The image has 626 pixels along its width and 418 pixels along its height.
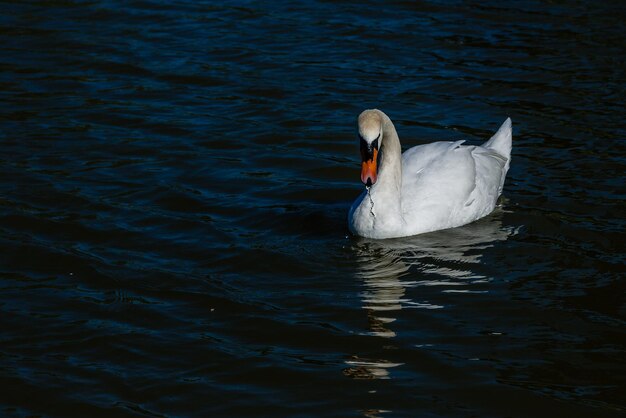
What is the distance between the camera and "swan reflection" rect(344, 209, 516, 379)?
8538 millimetres

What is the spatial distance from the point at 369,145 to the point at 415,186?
1.09 metres

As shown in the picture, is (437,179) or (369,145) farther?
(437,179)

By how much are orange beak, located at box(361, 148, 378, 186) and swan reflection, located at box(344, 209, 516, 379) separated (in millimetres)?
707

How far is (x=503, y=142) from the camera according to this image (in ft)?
38.5

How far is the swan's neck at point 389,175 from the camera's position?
10305 mm

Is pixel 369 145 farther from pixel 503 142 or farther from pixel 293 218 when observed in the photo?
pixel 503 142

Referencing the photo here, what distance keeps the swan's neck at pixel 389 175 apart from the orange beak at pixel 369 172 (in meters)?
0.45

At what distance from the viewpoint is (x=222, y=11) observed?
17.4m

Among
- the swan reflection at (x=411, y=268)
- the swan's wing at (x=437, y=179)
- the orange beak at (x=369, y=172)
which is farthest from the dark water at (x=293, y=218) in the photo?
the orange beak at (x=369, y=172)

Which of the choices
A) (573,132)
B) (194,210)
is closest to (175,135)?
(194,210)

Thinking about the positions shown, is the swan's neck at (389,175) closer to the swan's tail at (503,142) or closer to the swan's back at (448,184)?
the swan's back at (448,184)

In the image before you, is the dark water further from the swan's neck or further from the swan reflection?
the swan's neck

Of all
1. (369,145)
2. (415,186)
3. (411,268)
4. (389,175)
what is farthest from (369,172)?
(415,186)

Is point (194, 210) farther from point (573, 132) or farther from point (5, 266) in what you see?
point (573, 132)
